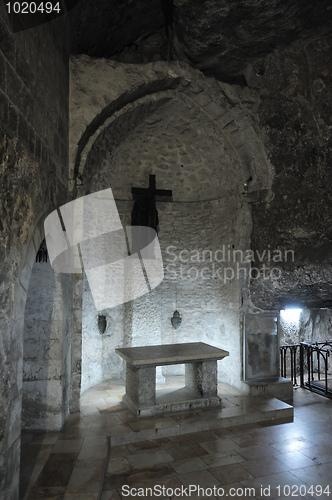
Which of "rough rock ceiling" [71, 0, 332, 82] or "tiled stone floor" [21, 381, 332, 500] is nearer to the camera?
"tiled stone floor" [21, 381, 332, 500]

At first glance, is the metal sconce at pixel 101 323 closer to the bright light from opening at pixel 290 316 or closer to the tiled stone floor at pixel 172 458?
the tiled stone floor at pixel 172 458

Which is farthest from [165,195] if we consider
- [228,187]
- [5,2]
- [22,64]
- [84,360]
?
[5,2]

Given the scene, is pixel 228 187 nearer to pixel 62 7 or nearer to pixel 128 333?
pixel 128 333

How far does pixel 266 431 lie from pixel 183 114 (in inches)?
213

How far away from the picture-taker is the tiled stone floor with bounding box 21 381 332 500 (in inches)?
139

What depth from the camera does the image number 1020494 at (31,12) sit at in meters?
2.78

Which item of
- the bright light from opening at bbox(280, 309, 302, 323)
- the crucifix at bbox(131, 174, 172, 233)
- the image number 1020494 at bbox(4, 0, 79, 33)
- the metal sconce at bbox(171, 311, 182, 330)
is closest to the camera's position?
the image number 1020494 at bbox(4, 0, 79, 33)
